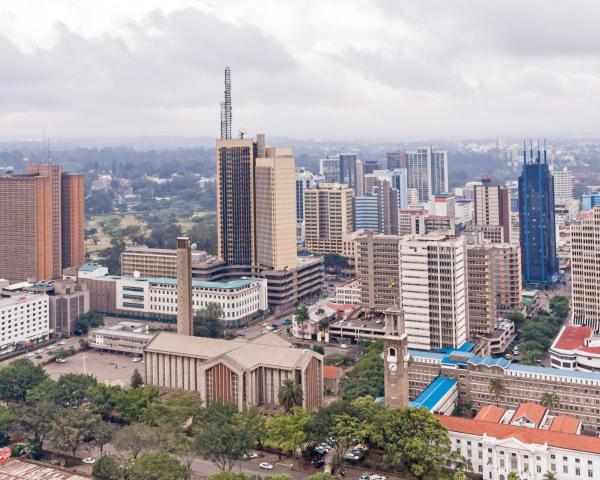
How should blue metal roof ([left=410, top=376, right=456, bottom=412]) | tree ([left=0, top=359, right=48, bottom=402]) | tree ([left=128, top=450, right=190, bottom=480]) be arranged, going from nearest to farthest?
1. tree ([left=128, top=450, right=190, bottom=480])
2. blue metal roof ([left=410, top=376, right=456, bottom=412])
3. tree ([left=0, top=359, right=48, bottom=402])

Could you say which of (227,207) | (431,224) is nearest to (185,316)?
(227,207)

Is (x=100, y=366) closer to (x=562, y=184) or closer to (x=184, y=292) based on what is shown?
(x=184, y=292)

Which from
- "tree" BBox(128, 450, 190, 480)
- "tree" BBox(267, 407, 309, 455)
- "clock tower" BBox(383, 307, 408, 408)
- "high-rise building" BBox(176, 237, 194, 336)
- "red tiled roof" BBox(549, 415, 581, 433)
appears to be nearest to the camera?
"tree" BBox(128, 450, 190, 480)

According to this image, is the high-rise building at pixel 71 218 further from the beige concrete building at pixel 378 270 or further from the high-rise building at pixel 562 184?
the high-rise building at pixel 562 184

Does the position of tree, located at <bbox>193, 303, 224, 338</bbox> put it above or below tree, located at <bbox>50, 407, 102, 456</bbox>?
above

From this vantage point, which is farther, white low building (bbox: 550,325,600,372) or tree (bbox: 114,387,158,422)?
white low building (bbox: 550,325,600,372)

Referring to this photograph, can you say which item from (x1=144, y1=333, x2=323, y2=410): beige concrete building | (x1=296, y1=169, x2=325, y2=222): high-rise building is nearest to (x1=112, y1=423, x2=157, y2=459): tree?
(x1=144, y1=333, x2=323, y2=410): beige concrete building

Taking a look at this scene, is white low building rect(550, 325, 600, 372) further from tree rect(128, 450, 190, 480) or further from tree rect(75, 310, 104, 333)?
tree rect(75, 310, 104, 333)

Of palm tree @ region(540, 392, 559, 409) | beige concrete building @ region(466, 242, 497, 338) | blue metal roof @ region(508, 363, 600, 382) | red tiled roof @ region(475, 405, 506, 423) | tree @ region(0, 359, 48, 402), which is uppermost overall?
beige concrete building @ region(466, 242, 497, 338)
